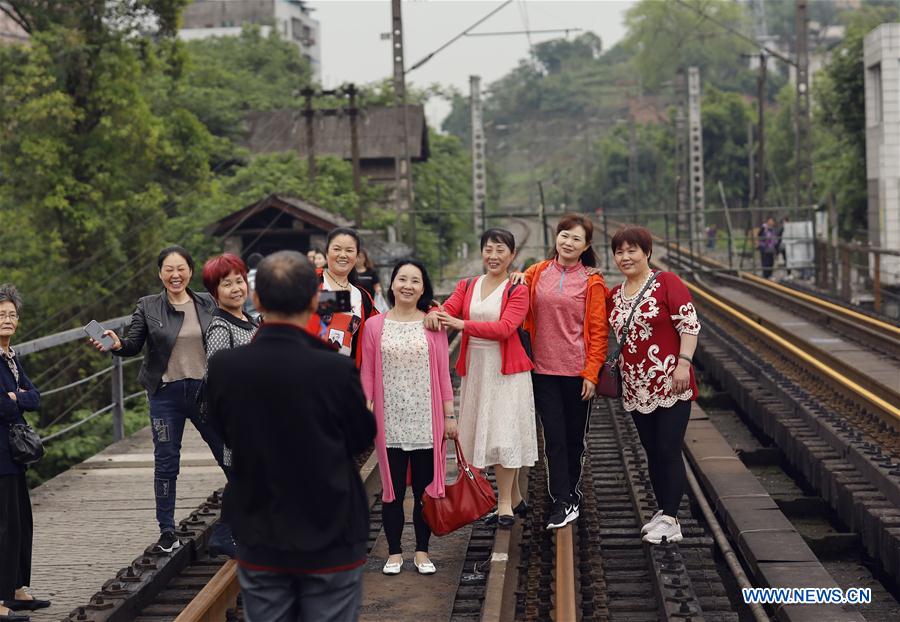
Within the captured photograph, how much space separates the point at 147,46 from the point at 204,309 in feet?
80.6

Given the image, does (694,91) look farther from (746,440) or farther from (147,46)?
(746,440)

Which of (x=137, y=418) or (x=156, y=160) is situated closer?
(x=137, y=418)

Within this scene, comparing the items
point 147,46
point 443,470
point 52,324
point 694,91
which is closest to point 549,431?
point 443,470

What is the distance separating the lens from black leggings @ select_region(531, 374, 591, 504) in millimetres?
7457

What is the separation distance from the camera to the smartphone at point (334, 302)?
23.2 ft

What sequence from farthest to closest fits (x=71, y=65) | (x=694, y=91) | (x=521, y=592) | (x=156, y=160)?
(x=694, y=91) < (x=156, y=160) < (x=71, y=65) < (x=521, y=592)

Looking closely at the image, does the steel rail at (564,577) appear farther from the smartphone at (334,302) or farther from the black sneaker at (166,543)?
the black sneaker at (166,543)

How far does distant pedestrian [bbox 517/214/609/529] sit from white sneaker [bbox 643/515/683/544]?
47 cm

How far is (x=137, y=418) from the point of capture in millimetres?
18453

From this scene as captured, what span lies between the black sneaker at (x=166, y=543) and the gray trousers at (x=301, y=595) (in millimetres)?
3054

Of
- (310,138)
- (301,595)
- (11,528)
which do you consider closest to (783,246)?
(310,138)

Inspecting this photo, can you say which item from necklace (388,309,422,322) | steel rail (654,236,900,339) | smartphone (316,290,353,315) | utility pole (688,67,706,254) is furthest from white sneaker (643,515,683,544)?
utility pole (688,67,706,254)

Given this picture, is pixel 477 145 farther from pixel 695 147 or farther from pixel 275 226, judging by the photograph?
pixel 275 226

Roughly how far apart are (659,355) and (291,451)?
3.47 metres
